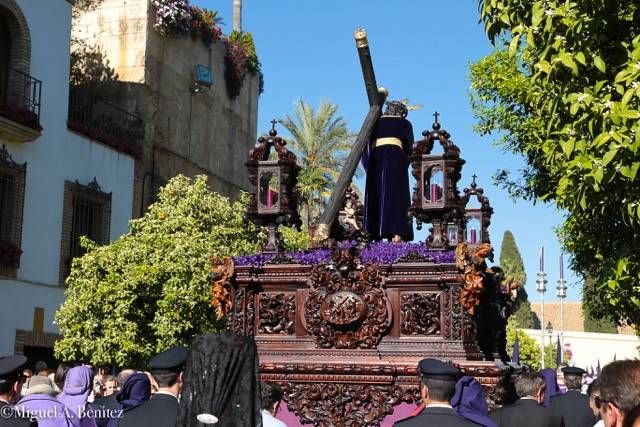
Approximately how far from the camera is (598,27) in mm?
8609

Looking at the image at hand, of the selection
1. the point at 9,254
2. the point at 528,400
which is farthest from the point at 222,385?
the point at 9,254

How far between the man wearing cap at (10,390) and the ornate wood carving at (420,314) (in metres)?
5.68

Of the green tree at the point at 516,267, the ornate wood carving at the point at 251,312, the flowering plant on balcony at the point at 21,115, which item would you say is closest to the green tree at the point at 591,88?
the ornate wood carving at the point at 251,312

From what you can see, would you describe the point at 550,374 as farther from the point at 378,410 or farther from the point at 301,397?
the point at 301,397

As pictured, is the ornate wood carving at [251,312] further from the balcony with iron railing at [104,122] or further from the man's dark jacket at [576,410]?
the balcony with iron railing at [104,122]

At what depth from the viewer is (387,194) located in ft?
40.5

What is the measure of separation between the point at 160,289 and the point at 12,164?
5.09 m

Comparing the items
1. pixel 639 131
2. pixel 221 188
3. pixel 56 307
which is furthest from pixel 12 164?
pixel 639 131

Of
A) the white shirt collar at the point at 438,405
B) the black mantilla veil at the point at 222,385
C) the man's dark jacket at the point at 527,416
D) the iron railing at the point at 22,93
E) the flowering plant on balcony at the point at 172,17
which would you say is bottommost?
the man's dark jacket at the point at 527,416

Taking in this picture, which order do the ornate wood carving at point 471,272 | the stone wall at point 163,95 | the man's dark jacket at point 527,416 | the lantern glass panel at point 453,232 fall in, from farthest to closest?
the stone wall at point 163,95, the lantern glass panel at point 453,232, the ornate wood carving at point 471,272, the man's dark jacket at point 527,416

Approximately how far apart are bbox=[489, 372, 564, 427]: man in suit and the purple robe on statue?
5320 mm

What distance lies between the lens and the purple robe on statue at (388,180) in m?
12.3

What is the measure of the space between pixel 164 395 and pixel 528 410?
9.55 ft

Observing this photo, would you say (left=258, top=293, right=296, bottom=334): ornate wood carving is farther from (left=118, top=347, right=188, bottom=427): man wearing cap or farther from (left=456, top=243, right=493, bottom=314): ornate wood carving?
(left=118, top=347, right=188, bottom=427): man wearing cap
